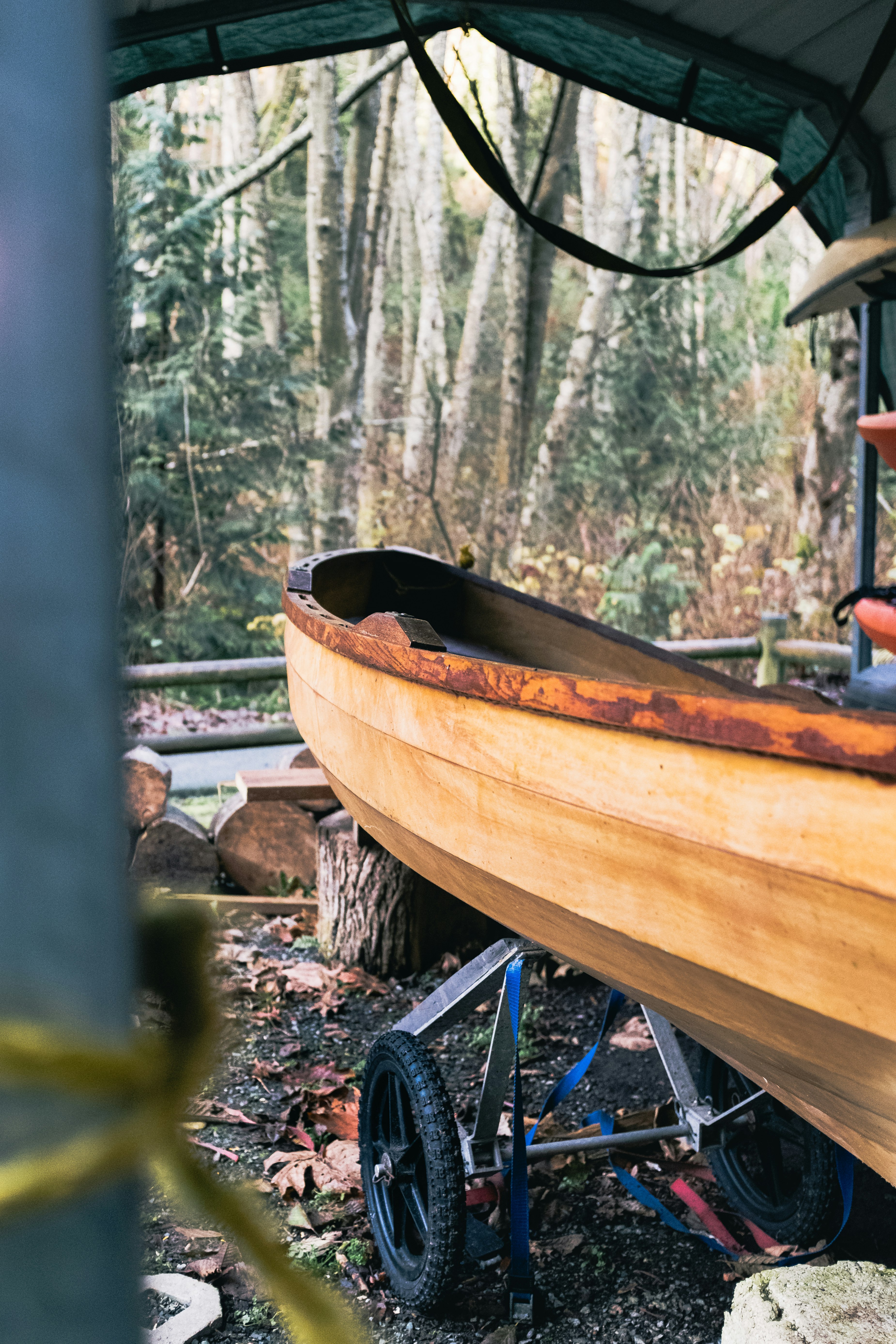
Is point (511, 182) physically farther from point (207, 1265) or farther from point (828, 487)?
point (828, 487)

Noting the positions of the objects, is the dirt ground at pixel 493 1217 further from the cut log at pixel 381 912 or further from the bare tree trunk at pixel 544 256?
the bare tree trunk at pixel 544 256

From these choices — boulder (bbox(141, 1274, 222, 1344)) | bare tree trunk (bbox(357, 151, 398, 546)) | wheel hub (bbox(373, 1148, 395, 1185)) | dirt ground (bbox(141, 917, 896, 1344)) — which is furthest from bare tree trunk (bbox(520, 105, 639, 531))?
boulder (bbox(141, 1274, 222, 1344))

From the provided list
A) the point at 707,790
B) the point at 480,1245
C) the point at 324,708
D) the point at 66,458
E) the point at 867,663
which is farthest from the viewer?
the point at 867,663

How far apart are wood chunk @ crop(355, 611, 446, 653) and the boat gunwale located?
0.05m

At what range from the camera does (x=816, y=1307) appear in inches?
64.7

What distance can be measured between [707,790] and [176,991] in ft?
3.57

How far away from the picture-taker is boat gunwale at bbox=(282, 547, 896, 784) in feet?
3.80

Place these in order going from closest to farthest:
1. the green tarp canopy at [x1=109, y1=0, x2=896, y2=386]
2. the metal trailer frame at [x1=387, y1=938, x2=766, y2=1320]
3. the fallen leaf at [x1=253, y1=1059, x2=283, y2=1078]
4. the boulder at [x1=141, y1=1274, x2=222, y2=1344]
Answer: the boulder at [x1=141, y1=1274, x2=222, y2=1344], the metal trailer frame at [x1=387, y1=938, x2=766, y2=1320], the fallen leaf at [x1=253, y1=1059, x2=283, y2=1078], the green tarp canopy at [x1=109, y1=0, x2=896, y2=386]

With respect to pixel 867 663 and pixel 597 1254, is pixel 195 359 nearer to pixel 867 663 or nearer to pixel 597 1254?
pixel 867 663

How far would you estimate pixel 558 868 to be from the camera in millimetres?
1629

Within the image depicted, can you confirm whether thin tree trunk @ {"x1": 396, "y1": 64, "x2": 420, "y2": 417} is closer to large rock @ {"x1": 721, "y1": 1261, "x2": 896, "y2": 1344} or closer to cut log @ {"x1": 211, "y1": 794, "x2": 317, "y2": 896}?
cut log @ {"x1": 211, "y1": 794, "x2": 317, "y2": 896}

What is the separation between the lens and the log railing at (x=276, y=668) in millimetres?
5305

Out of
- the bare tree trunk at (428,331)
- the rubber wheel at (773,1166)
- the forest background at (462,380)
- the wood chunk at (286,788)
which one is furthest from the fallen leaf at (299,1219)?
the bare tree trunk at (428,331)

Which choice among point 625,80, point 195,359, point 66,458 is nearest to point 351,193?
point 195,359
